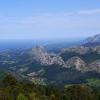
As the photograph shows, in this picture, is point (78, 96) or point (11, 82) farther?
point (78, 96)

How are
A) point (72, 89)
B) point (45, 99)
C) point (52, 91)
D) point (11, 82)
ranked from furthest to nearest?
point (72, 89) → point (52, 91) → point (11, 82) → point (45, 99)

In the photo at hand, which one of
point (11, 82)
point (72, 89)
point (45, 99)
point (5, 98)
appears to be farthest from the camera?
point (72, 89)

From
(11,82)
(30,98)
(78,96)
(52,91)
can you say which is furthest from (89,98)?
(30,98)

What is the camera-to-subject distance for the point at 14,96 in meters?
96.2

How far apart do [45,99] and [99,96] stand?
47.3 meters

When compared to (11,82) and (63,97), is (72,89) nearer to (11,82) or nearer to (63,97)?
(63,97)

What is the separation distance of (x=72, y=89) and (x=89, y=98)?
9496 mm

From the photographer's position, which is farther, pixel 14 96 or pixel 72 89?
pixel 72 89

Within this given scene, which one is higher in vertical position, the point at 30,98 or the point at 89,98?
the point at 30,98

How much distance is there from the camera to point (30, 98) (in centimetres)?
9469

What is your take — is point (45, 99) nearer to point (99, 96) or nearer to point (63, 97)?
point (63, 97)

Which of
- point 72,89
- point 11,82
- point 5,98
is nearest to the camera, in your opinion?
point 5,98

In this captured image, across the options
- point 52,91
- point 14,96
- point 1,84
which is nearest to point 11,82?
point 1,84

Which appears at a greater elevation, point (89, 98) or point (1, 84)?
point (1, 84)
